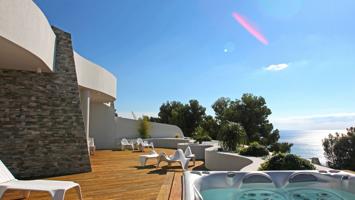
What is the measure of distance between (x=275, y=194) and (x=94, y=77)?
29.3 ft

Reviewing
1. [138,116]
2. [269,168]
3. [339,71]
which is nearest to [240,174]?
[269,168]

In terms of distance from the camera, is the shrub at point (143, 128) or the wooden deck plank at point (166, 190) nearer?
the wooden deck plank at point (166, 190)

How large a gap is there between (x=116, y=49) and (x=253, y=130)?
19.8 metres

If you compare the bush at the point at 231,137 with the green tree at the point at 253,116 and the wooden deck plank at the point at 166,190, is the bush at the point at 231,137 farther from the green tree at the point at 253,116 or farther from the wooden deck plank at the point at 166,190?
the green tree at the point at 253,116

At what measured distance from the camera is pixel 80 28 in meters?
9.50

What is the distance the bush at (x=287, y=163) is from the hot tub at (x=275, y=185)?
0.47 metres

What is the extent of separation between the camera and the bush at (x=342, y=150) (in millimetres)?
11367

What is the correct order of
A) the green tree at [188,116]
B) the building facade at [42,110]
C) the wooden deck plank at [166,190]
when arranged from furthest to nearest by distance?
1. the green tree at [188,116]
2. the building facade at [42,110]
3. the wooden deck plank at [166,190]

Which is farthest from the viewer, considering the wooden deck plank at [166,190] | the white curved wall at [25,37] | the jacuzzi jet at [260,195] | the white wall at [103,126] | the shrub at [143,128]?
the shrub at [143,128]

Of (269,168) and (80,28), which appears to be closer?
(269,168)

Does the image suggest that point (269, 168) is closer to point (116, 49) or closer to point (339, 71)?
point (339, 71)

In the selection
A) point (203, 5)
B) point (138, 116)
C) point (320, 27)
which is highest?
point (203, 5)

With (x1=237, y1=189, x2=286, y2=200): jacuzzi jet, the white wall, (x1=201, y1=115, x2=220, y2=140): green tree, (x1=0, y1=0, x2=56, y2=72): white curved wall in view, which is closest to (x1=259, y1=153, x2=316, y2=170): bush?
(x1=237, y1=189, x2=286, y2=200): jacuzzi jet

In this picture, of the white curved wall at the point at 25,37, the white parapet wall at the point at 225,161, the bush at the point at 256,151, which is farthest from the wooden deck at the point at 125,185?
the white curved wall at the point at 25,37
